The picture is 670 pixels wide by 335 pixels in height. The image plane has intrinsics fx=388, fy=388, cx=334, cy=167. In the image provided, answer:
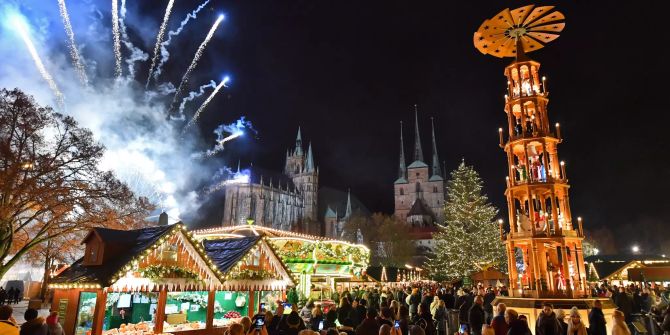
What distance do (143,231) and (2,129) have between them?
10575 mm

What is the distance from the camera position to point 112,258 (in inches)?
391

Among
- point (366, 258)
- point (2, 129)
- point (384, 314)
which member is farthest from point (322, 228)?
point (384, 314)

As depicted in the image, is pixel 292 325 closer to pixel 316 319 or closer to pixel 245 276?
pixel 316 319

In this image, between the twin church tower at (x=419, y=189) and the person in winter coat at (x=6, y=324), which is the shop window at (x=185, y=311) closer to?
the person in winter coat at (x=6, y=324)

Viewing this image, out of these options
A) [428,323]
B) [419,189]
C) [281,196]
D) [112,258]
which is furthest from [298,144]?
[428,323]

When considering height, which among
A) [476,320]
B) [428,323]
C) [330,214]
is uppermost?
[330,214]

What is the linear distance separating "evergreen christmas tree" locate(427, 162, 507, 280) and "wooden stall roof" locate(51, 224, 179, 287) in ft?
90.6

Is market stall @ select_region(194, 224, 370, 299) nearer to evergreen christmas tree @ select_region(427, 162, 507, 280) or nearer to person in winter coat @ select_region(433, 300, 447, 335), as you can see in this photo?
person in winter coat @ select_region(433, 300, 447, 335)

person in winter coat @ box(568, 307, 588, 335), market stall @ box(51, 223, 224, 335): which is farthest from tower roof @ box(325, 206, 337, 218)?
person in winter coat @ box(568, 307, 588, 335)

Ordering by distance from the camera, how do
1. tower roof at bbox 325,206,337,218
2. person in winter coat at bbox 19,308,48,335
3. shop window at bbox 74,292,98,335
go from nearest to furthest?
person in winter coat at bbox 19,308,48,335 → shop window at bbox 74,292,98,335 → tower roof at bbox 325,206,337,218

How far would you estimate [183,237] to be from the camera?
10.7 meters

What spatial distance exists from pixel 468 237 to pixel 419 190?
64.3 meters

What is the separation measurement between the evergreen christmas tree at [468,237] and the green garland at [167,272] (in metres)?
26.7

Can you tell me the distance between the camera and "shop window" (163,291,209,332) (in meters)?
10.7
